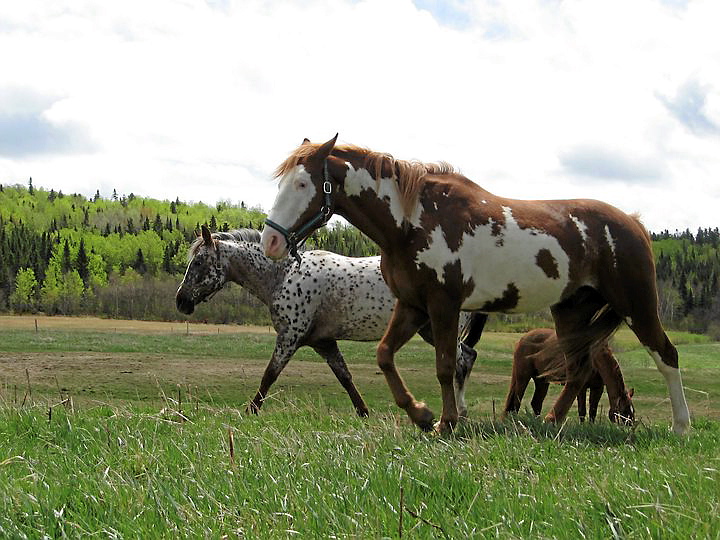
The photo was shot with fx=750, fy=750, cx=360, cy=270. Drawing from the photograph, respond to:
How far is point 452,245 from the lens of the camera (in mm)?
6293

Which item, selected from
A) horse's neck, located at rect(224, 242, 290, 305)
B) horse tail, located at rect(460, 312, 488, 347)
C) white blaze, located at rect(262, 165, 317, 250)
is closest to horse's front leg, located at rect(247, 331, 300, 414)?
horse's neck, located at rect(224, 242, 290, 305)

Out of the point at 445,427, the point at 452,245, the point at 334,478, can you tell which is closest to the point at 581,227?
the point at 452,245

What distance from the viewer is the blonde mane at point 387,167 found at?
6.34 meters

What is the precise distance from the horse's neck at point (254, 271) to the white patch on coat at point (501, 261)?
488 cm

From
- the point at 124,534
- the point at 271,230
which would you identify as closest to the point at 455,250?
the point at 271,230

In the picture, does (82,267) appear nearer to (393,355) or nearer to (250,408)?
(250,408)

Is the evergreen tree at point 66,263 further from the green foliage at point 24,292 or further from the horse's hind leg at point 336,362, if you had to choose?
the horse's hind leg at point 336,362

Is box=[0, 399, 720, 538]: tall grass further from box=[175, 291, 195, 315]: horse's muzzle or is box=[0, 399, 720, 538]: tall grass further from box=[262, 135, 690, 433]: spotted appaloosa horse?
box=[175, 291, 195, 315]: horse's muzzle

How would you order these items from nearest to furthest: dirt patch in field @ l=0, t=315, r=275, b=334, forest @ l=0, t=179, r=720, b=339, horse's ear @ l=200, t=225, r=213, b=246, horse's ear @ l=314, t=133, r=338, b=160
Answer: horse's ear @ l=314, t=133, r=338, b=160, horse's ear @ l=200, t=225, r=213, b=246, dirt patch in field @ l=0, t=315, r=275, b=334, forest @ l=0, t=179, r=720, b=339

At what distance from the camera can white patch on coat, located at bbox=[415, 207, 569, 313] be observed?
6.28 metres

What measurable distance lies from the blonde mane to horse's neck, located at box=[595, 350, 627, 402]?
5.26 metres

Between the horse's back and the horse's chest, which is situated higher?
the horse's chest

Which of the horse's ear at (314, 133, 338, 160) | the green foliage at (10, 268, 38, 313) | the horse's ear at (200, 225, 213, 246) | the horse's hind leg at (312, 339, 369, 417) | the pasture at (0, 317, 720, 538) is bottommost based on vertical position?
the green foliage at (10, 268, 38, 313)

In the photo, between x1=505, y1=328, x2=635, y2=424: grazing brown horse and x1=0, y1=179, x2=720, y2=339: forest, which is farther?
x1=0, y1=179, x2=720, y2=339: forest
